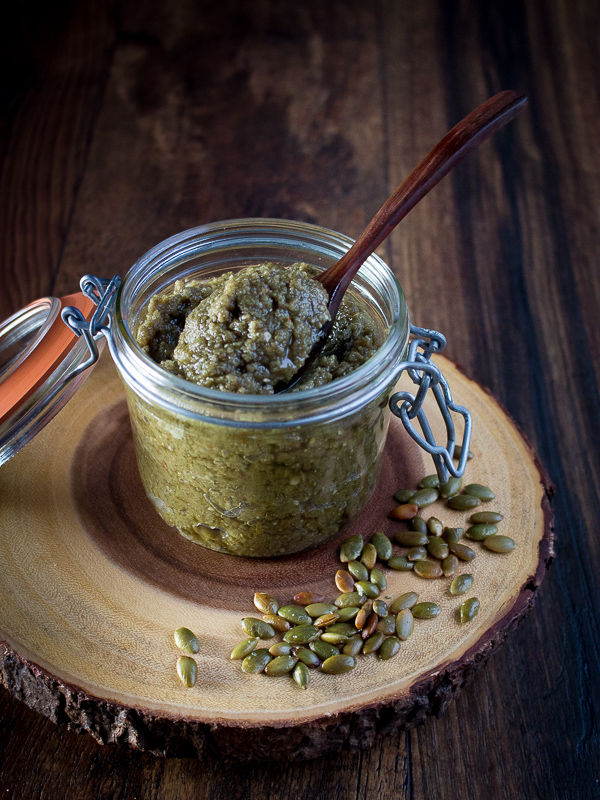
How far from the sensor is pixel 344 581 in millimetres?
1962

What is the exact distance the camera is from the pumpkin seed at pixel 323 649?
1.82 metres

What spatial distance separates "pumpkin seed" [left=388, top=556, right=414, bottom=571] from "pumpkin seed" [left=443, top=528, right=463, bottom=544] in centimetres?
12

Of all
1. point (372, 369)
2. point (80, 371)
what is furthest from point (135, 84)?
point (372, 369)

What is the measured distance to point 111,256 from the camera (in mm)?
3398

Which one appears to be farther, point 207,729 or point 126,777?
point 126,777

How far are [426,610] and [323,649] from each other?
265mm

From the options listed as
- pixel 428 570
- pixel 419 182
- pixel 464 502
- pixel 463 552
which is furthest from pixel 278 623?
pixel 419 182

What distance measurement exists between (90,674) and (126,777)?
1.22ft

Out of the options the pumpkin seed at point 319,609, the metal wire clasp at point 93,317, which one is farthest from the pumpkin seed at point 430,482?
the metal wire clasp at point 93,317

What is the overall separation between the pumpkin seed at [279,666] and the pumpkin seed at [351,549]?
0.31 metres

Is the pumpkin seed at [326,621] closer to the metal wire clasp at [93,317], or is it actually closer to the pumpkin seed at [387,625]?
the pumpkin seed at [387,625]

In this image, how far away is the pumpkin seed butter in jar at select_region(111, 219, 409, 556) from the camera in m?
1.72

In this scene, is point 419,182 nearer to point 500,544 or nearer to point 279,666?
point 500,544

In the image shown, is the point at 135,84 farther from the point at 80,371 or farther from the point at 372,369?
the point at 372,369
